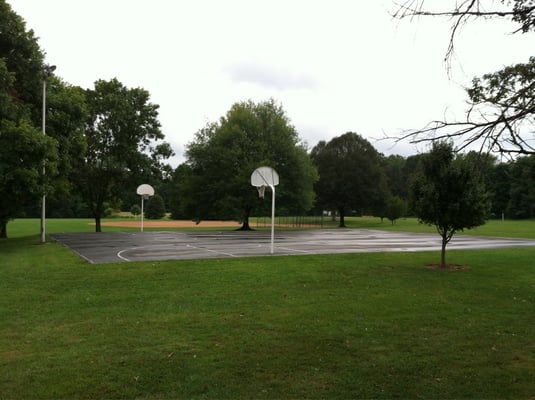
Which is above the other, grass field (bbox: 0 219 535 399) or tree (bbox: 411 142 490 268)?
tree (bbox: 411 142 490 268)

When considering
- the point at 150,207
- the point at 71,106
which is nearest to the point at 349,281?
the point at 71,106

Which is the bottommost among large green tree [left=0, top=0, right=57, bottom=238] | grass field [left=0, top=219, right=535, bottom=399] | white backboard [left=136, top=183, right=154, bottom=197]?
grass field [left=0, top=219, right=535, bottom=399]

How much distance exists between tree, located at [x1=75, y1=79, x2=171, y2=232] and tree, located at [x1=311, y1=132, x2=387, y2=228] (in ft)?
80.5

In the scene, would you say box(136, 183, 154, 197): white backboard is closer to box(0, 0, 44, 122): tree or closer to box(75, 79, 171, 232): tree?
box(75, 79, 171, 232): tree

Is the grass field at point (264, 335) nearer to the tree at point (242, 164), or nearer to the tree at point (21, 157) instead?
the tree at point (21, 157)

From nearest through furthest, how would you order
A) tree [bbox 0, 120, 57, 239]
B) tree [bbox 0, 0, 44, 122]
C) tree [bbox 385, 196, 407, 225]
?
1. tree [bbox 0, 120, 57, 239]
2. tree [bbox 0, 0, 44, 122]
3. tree [bbox 385, 196, 407, 225]

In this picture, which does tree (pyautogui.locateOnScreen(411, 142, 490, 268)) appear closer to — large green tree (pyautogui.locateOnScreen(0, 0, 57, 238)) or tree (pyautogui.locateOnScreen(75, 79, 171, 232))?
large green tree (pyautogui.locateOnScreen(0, 0, 57, 238))

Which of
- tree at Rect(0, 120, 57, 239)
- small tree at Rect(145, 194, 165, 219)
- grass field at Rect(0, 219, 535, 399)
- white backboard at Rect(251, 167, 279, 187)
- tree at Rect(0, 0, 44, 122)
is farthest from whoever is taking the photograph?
small tree at Rect(145, 194, 165, 219)

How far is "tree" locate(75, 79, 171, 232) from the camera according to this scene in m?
34.8

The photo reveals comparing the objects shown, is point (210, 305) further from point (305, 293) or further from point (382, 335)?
point (382, 335)

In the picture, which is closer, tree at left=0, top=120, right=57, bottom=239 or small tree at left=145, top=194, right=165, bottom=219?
tree at left=0, top=120, right=57, bottom=239

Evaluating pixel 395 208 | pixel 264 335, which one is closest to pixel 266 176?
pixel 264 335

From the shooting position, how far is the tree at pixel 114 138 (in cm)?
3478

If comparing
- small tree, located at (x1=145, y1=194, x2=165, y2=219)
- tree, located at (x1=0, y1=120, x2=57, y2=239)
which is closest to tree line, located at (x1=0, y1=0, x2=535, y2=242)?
tree, located at (x1=0, y1=120, x2=57, y2=239)
